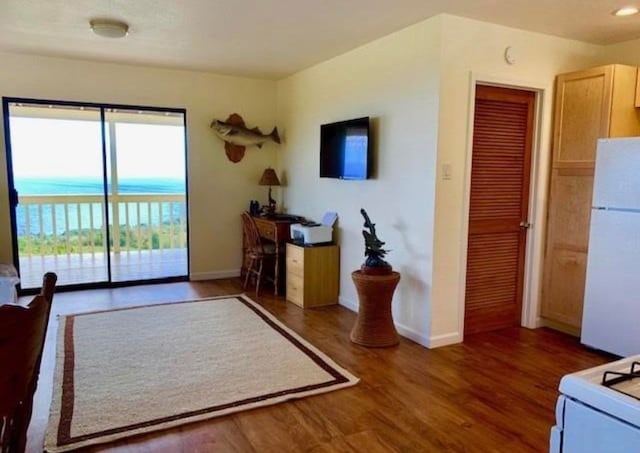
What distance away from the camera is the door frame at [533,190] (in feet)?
11.5

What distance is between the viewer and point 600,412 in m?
0.84

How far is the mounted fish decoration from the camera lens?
5.52 m

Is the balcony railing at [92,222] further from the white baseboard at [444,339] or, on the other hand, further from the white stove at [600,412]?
the white stove at [600,412]

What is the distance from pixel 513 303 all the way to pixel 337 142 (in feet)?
7.04

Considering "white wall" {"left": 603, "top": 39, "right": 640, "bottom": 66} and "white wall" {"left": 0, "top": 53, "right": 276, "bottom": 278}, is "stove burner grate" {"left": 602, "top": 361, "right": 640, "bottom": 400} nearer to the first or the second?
"white wall" {"left": 603, "top": 39, "right": 640, "bottom": 66}

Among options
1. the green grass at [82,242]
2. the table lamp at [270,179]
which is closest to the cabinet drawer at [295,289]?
the table lamp at [270,179]

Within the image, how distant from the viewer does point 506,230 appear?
387cm

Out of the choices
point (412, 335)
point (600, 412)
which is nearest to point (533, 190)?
point (412, 335)

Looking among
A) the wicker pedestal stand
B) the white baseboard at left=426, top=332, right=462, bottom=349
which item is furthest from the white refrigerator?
the wicker pedestal stand

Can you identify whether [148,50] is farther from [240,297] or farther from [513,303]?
[513,303]

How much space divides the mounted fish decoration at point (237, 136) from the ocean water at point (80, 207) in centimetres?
74

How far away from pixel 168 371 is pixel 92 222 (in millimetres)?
3245

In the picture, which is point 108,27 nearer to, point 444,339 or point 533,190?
point 444,339

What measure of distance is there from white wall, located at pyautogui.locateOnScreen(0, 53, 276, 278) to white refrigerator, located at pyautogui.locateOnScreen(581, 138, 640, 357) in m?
3.81
